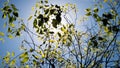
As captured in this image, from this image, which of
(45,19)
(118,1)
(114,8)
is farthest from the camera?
(118,1)

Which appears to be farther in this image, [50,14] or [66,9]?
[66,9]

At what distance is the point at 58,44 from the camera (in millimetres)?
9062

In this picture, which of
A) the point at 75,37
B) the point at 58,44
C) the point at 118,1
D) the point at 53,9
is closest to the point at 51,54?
the point at 58,44

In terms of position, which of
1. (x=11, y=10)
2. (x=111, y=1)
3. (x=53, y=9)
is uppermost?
(x=111, y=1)

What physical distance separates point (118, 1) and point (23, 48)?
544 centimetres

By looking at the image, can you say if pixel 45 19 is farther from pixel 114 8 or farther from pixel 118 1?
pixel 118 1

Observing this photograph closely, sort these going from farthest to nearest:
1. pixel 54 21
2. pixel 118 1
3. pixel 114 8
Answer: pixel 118 1, pixel 114 8, pixel 54 21

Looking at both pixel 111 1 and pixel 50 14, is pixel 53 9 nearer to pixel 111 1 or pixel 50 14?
pixel 50 14

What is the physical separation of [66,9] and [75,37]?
1.53 m

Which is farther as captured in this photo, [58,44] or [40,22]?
[58,44]

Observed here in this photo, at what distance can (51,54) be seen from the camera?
8.84 metres

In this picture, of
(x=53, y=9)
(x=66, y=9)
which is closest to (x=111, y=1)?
(x=66, y=9)

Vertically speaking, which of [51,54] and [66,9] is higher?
[66,9]

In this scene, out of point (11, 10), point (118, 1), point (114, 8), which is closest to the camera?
point (11, 10)
